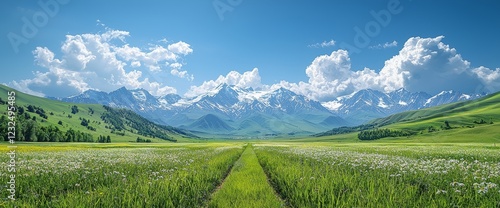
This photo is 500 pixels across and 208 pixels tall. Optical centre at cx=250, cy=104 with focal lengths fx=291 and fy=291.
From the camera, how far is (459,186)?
935cm

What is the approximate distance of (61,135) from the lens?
152 metres

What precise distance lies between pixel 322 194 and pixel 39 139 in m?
164

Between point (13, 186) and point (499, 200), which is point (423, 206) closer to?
point (499, 200)

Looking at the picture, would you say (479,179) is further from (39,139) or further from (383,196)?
(39,139)

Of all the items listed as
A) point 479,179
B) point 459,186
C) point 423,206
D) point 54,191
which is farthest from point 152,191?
point 479,179

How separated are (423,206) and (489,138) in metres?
152

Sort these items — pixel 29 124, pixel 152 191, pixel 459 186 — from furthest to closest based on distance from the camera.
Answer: pixel 29 124 < pixel 152 191 < pixel 459 186

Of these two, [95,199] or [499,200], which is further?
[95,199]

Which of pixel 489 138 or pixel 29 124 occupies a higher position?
pixel 29 124

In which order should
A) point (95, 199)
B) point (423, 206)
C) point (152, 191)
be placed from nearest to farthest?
1. point (423, 206)
2. point (95, 199)
3. point (152, 191)

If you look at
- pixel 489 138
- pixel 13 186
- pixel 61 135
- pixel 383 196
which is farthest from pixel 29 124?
pixel 489 138

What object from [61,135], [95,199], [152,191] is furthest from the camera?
[61,135]

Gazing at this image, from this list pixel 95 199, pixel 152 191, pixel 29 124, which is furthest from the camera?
pixel 29 124

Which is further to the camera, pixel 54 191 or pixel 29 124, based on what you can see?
pixel 29 124
